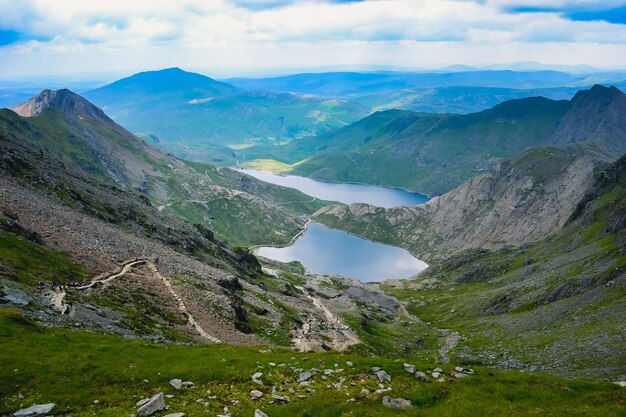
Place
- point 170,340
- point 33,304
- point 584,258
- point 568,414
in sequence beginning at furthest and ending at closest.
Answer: point 584,258 < point 170,340 < point 33,304 < point 568,414

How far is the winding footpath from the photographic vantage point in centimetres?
6256

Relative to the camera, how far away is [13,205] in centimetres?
8094

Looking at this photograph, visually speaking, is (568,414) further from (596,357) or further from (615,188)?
(615,188)

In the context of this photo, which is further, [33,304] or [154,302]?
[154,302]

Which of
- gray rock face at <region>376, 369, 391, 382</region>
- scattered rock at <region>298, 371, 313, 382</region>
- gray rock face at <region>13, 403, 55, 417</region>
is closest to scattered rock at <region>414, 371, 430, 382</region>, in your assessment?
gray rock face at <region>376, 369, 391, 382</region>

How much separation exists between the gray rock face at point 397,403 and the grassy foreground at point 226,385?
48cm

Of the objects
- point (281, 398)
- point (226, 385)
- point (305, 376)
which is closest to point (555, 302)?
point (305, 376)

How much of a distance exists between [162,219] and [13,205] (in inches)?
2417

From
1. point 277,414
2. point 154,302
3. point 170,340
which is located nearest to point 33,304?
point 170,340

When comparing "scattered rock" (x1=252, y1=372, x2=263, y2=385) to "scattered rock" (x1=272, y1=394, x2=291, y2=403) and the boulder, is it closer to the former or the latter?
"scattered rock" (x1=272, y1=394, x2=291, y2=403)

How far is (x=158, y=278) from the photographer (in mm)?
77438

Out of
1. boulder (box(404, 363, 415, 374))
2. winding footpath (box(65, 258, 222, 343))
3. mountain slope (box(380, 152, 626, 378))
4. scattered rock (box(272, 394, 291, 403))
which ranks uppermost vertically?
scattered rock (box(272, 394, 291, 403))

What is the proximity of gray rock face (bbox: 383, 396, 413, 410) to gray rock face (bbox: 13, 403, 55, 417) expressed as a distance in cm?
2198

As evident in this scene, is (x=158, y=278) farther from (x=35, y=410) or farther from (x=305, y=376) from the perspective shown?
(x=35, y=410)
